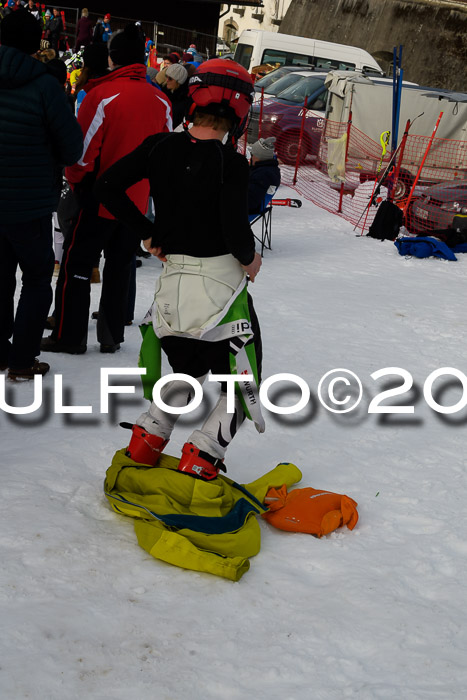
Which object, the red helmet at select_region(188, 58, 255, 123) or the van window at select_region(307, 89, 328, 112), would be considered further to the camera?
the van window at select_region(307, 89, 328, 112)

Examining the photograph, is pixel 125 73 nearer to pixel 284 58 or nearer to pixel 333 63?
pixel 284 58

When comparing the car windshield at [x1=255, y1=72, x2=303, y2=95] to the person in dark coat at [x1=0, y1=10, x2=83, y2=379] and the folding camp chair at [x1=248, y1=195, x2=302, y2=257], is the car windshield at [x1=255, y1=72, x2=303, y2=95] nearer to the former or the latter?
the folding camp chair at [x1=248, y1=195, x2=302, y2=257]

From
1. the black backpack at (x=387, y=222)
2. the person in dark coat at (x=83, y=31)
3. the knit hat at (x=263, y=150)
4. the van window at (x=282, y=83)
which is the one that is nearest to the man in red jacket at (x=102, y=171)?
the knit hat at (x=263, y=150)

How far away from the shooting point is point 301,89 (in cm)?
1634

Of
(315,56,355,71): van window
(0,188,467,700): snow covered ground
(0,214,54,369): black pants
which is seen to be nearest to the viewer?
(0,188,467,700): snow covered ground

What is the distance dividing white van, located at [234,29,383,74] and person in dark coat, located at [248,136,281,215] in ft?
41.5

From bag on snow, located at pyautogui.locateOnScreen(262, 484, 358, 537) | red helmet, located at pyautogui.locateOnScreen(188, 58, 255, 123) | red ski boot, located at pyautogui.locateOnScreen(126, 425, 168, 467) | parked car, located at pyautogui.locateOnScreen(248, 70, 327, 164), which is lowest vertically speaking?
parked car, located at pyautogui.locateOnScreen(248, 70, 327, 164)

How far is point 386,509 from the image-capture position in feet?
12.3

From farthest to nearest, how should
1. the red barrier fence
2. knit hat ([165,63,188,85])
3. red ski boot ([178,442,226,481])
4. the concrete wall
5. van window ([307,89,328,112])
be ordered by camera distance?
the concrete wall → van window ([307,89,328,112]) → the red barrier fence → knit hat ([165,63,188,85]) → red ski boot ([178,442,226,481])

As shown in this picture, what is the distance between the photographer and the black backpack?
1075 centimetres

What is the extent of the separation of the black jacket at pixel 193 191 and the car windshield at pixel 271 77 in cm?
1518

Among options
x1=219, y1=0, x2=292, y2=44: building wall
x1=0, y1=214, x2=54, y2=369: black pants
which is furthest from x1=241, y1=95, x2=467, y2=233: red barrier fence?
x1=219, y1=0, x2=292, y2=44: building wall

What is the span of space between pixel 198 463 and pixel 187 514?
21 centimetres

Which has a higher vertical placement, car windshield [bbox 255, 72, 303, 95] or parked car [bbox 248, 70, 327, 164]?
car windshield [bbox 255, 72, 303, 95]
